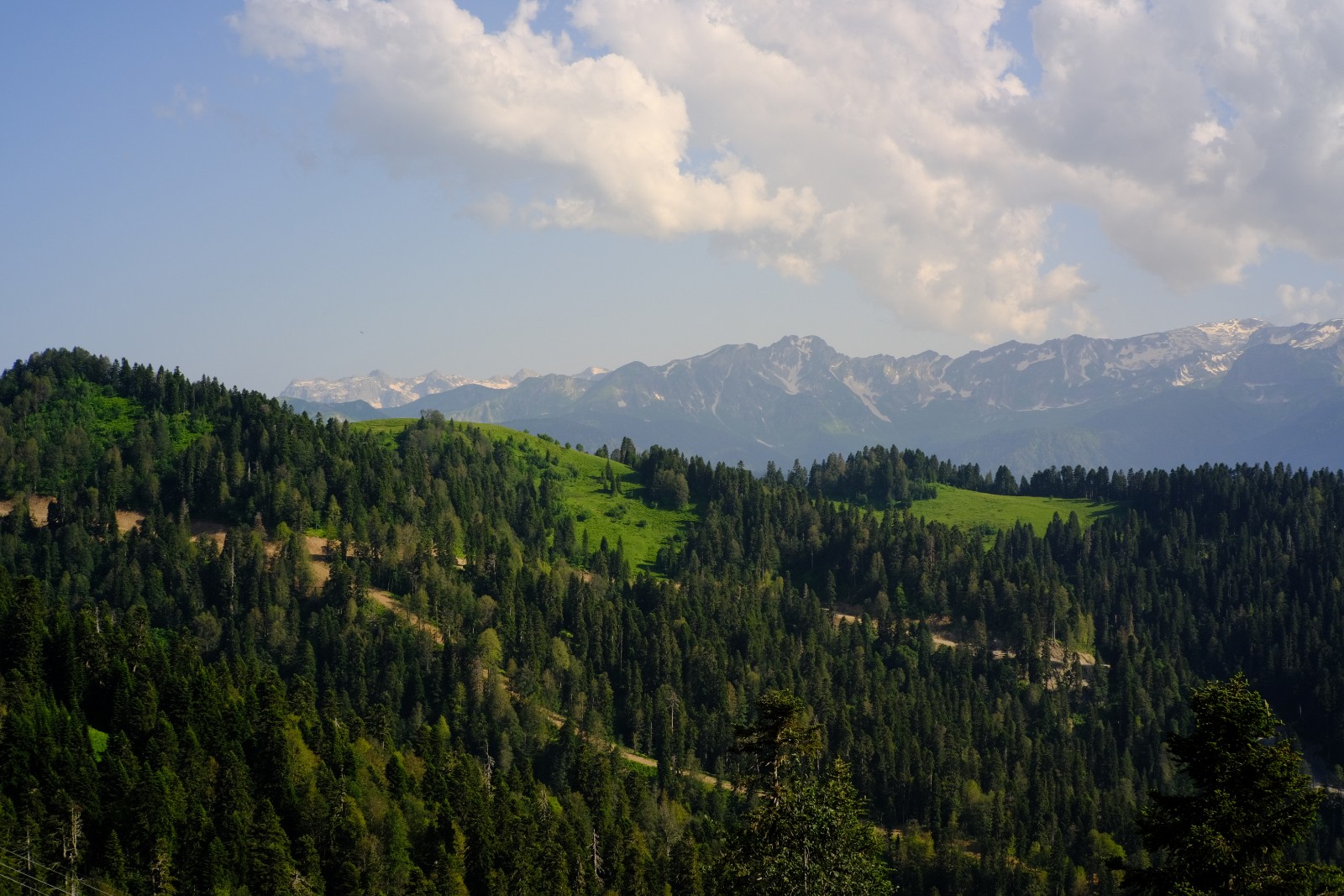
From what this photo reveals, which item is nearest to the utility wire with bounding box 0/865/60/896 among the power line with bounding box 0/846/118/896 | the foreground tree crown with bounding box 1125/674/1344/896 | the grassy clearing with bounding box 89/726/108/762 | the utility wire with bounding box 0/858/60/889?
the utility wire with bounding box 0/858/60/889

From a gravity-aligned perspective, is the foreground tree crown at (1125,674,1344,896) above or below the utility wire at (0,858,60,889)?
above

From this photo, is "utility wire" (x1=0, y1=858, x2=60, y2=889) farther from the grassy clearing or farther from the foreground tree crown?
the foreground tree crown

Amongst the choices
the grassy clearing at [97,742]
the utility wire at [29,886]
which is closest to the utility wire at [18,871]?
the utility wire at [29,886]

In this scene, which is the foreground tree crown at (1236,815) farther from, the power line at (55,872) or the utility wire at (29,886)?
the power line at (55,872)

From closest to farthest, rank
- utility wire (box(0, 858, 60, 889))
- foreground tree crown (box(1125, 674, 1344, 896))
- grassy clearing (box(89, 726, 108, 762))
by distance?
foreground tree crown (box(1125, 674, 1344, 896)), utility wire (box(0, 858, 60, 889)), grassy clearing (box(89, 726, 108, 762))

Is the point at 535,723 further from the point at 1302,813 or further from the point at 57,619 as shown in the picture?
the point at 1302,813

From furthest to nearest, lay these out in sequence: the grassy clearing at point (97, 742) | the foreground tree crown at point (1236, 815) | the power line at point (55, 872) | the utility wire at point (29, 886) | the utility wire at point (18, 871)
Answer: the grassy clearing at point (97, 742) → the power line at point (55, 872) → the utility wire at point (29, 886) → the utility wire at point (18, 871) → the foreground tree crown at point (1236, 815)

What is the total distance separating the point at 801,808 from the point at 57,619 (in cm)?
10704

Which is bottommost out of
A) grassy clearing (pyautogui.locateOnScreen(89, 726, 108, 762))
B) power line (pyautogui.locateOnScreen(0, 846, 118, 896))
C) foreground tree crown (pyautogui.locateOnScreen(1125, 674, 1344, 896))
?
power line (pyautogui.locateOnScreen(0, 846, 118, 896))

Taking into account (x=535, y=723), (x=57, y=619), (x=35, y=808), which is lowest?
(x=535, y=723)

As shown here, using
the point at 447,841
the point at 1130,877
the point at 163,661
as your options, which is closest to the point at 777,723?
the point at 1130,877

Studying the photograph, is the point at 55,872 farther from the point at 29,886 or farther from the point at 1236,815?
the point at 1236,815

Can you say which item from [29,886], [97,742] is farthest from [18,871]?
[97,742]

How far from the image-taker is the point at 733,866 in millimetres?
45500
